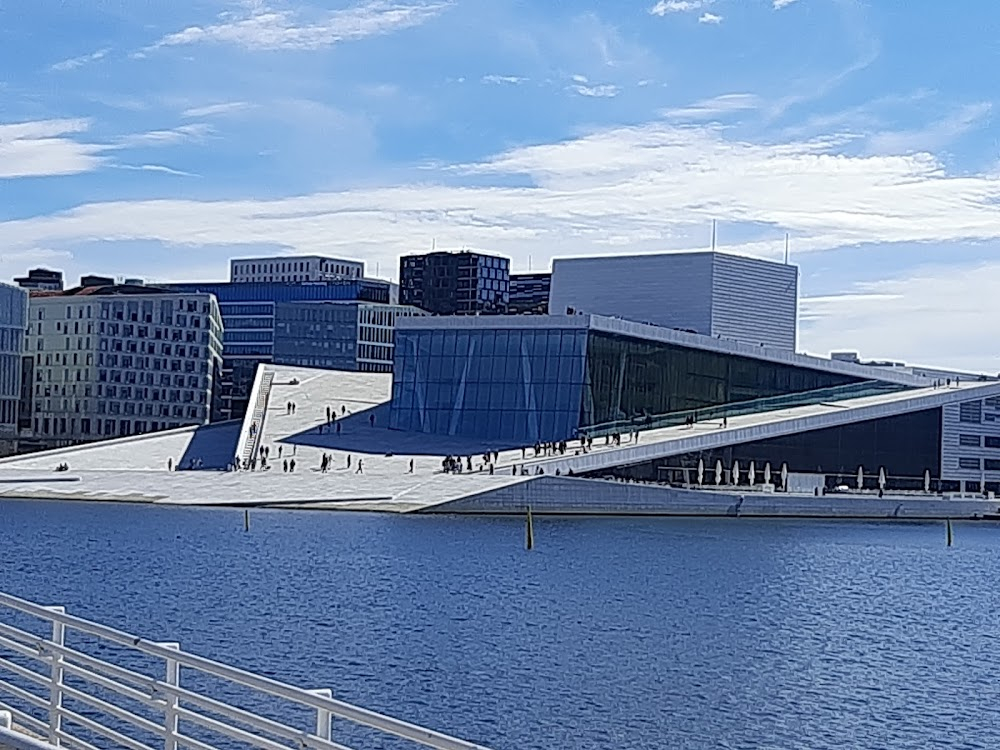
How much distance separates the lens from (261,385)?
263ft

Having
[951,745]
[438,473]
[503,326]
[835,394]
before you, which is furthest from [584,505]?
[951,745]

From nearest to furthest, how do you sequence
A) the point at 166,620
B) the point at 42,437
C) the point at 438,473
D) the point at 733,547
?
1. the point at 166,620
2. the point at 733,547
3. the point at 438,473
4. the point at 42,437

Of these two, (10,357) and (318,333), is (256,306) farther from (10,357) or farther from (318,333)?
(10,357)

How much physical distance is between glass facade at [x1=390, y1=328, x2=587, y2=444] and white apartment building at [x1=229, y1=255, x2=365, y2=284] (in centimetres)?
8900

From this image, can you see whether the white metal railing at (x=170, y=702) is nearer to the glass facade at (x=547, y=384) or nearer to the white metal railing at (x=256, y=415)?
the white metal railing at (x=256, y=415)

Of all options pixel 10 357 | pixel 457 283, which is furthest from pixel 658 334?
pixel 457 283

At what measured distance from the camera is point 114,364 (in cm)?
10594

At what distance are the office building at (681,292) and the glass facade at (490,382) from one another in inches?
904

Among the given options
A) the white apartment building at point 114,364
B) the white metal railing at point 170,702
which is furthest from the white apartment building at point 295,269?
the white metal railing at point 170,702

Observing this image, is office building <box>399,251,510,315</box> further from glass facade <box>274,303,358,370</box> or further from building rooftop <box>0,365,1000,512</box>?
building rooftop <box>0,365,1000,512</box>

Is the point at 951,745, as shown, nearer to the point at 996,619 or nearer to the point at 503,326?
the point at 996,619

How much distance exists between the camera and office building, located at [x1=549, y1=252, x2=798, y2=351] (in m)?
96.8

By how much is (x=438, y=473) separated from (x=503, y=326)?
1300cm

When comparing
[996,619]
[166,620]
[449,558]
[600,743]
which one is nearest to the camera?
[600,743]
